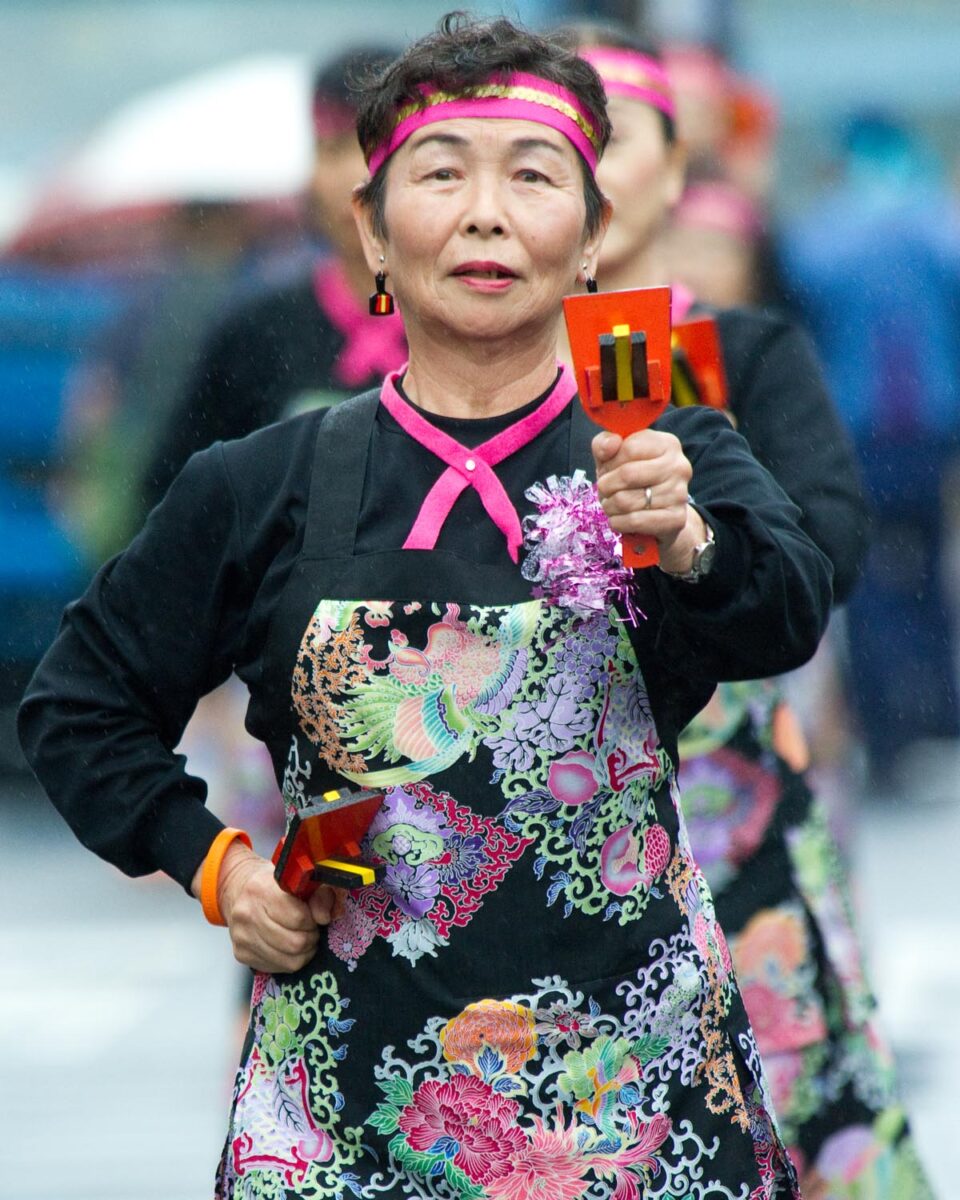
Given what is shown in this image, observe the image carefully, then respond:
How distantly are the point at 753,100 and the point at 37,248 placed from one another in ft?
9.83

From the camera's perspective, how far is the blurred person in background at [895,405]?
897cm

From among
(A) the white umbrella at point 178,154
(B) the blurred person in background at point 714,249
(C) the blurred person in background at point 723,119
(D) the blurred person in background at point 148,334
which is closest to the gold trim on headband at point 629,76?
(C) the blurred person in background at point 723,119

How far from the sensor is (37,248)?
948 centimetres

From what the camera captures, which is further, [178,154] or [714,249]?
[178,154]

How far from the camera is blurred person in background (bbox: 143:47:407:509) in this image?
404cm

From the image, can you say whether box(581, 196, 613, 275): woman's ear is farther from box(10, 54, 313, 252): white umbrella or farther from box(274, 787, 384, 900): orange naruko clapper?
box(10, 54, 313, 252): white umbrella

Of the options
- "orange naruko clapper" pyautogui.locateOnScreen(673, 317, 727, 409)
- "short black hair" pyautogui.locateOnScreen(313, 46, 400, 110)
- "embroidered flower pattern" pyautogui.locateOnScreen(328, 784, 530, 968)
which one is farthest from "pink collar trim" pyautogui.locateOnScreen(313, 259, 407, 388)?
"embroidered flower pattern" pyautogui.locateOnScreen(328, 784, 530, 968)

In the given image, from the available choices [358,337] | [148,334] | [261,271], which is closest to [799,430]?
[358,337]

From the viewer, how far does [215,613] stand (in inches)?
104

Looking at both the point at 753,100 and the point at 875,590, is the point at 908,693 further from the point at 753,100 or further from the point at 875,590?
the point at 753,100

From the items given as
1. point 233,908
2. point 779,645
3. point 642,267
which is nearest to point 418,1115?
point 233,908

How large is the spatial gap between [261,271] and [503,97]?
15.3 ft

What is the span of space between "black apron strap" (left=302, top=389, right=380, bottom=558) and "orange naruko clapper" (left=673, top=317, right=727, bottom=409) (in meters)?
0.80

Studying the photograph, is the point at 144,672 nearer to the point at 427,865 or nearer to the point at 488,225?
the point at 427,865
